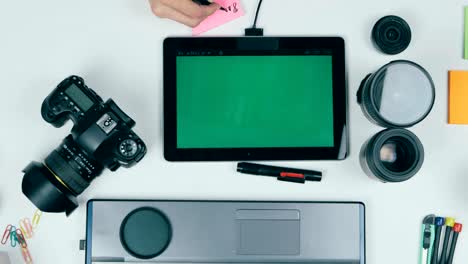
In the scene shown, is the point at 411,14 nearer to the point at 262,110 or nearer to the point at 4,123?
the point at 262,110

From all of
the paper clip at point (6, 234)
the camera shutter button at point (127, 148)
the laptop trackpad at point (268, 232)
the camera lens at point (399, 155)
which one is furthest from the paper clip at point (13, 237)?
the camera lens at point (399, 155)

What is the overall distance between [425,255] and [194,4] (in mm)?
537

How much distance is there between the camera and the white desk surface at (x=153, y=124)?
89cm

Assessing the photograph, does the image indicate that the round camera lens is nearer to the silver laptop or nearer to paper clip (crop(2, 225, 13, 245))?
the silver laptop

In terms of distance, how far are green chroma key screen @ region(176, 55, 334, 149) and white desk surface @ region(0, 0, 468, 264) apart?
0.04 metres

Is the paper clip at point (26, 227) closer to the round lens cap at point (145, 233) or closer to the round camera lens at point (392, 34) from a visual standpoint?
the round lens cap at point (145, 233)

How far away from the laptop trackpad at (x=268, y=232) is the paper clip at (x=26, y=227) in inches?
12.8

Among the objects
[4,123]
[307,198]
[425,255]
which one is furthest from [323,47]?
[4,123]

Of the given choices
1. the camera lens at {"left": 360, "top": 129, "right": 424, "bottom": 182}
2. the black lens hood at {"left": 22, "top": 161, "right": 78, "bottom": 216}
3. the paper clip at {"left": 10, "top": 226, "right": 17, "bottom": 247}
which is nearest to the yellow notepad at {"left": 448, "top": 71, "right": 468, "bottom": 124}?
the camera lens at {"left": 360, "top": 129, "right": 424, "bottom": 182}

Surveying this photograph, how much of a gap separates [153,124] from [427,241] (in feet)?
1.55

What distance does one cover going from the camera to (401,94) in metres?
0.84

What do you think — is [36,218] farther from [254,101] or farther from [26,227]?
[254,101]

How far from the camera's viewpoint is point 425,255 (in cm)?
89

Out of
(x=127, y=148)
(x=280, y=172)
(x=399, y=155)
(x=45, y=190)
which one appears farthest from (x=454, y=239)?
(x=45, y=190)
